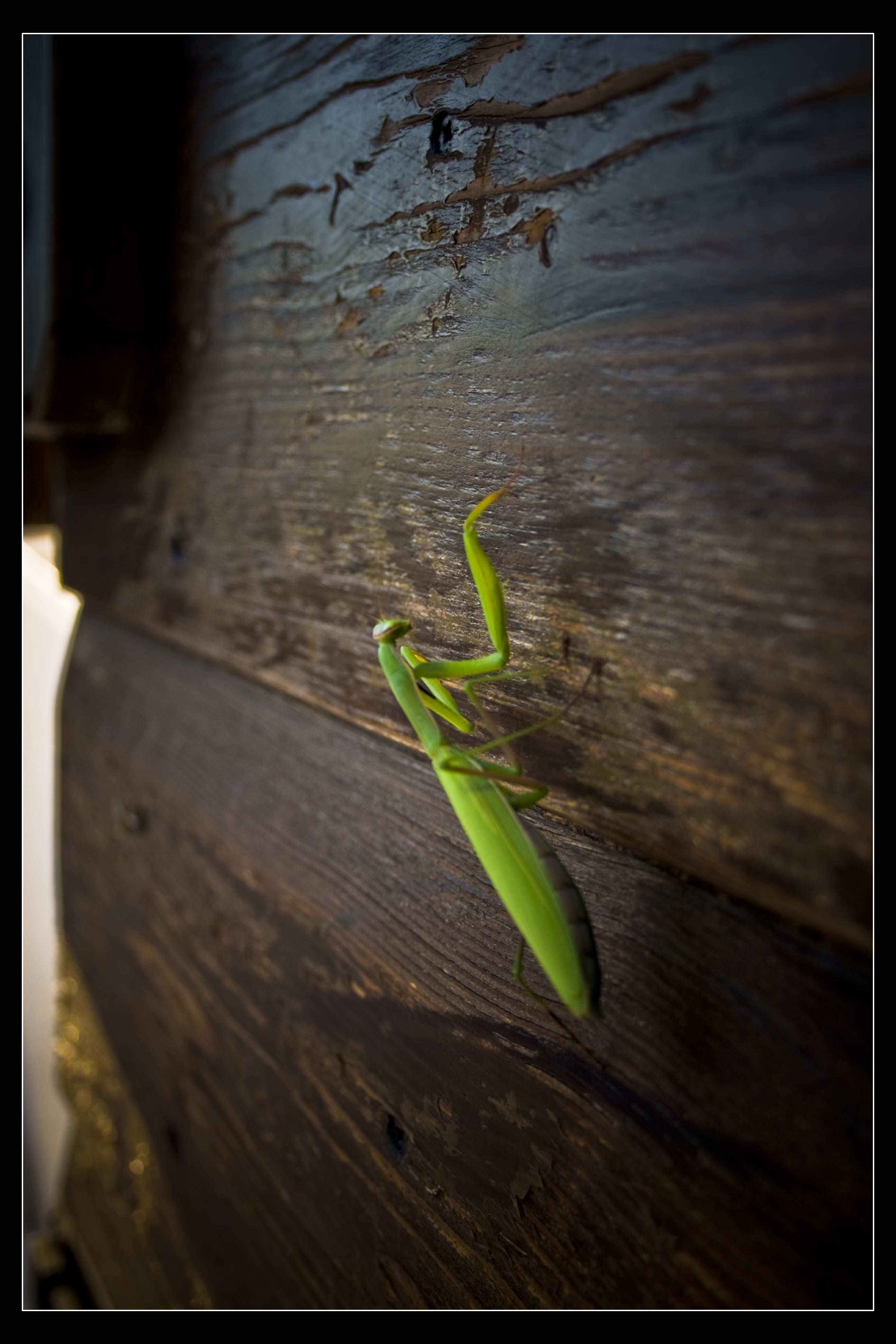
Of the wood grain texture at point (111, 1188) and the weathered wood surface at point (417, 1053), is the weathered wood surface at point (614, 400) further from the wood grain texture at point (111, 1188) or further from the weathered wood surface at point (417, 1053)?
the wood grain texture at point (111, 1188)

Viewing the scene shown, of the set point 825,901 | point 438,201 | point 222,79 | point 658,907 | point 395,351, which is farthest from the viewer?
point 222,79

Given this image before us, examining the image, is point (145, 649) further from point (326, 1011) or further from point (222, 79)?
point (222, 79)

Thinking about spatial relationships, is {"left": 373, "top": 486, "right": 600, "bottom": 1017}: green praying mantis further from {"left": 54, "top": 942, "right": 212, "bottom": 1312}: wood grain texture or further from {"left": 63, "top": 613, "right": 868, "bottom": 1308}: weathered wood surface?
{"left": 54, "top": 942, "right": 212, "bottom": 1312}: wood grain texture

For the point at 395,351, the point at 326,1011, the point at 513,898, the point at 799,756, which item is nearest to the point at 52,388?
the point at 395,351

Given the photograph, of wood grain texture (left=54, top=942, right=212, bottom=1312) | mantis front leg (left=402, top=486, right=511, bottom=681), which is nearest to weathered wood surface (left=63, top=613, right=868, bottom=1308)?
wood grain texture (left=54, top=942, right=212, bottom=1312)

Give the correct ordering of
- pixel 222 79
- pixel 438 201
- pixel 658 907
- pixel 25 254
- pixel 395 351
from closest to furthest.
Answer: pixel 658 907, pixel 438 201, pixel 395 351, pixel 222 79, pixel 25 254

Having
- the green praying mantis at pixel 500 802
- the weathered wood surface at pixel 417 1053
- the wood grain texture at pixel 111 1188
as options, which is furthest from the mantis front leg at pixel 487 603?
the wood grain texture at pixel 111 1188

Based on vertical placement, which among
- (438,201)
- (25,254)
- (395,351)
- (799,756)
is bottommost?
(799,756)
